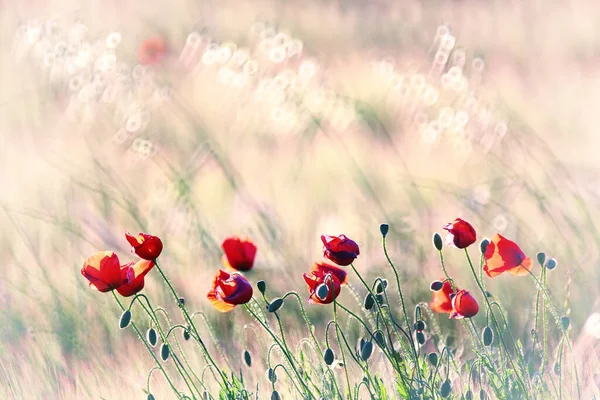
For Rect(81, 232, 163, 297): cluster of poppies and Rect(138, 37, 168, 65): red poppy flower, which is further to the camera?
Rect(138, 37, 168, 65): red poppy flower

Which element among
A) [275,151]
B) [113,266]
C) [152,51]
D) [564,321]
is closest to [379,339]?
[564,321]

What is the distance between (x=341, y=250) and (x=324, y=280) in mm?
51

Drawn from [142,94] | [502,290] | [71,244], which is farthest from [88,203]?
[502,290]

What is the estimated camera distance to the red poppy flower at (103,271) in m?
0.99

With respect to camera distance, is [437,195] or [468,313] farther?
[437,195]

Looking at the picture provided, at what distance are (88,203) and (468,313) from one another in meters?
0.79

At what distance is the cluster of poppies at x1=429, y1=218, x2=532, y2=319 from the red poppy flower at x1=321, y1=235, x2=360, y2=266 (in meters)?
0.12

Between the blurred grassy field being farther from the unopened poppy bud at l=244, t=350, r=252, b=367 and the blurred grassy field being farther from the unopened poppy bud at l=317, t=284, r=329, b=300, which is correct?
the unopened poppy bud at l=317, t=284, r=329, b=300

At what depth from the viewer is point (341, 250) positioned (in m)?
0.98

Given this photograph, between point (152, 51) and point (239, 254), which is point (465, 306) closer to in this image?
point (239, 254)

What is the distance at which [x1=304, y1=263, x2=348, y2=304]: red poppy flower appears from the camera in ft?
3.28

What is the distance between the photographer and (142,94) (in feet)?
5.29

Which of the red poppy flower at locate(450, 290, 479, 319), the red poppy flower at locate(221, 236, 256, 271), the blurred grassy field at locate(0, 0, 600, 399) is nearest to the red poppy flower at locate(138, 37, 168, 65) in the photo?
the blurred grassy field at locate(0, 0, 600, 399)

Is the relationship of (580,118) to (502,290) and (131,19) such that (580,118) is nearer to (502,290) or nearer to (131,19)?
(502,290)
